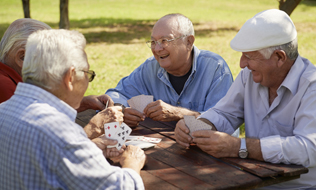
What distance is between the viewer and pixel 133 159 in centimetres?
216

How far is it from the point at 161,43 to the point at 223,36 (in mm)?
11318

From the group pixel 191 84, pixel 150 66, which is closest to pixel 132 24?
pixel 150 66

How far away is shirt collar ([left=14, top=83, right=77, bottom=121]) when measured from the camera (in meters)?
1.74

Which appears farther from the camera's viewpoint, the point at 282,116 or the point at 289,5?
the point at 289,5

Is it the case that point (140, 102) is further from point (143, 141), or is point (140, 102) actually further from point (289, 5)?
point (289, 5)

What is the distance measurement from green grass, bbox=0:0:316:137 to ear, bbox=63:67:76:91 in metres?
5.66

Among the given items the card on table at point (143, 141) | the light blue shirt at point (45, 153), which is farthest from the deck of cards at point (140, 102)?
the light blue shirt at point (45, 153)

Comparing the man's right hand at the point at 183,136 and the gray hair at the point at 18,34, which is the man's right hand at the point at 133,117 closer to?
the man's right hand at the point at 183,136

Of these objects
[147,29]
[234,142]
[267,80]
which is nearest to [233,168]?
[234,142]

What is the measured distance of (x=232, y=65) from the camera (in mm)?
9766

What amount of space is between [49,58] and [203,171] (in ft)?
3.69

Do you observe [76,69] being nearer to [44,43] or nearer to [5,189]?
[44,43]

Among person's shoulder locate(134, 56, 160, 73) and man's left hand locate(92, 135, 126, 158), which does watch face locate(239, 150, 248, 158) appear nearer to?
man's left hand locate(92, 135, 126, 158)

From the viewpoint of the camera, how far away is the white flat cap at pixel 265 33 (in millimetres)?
2404
